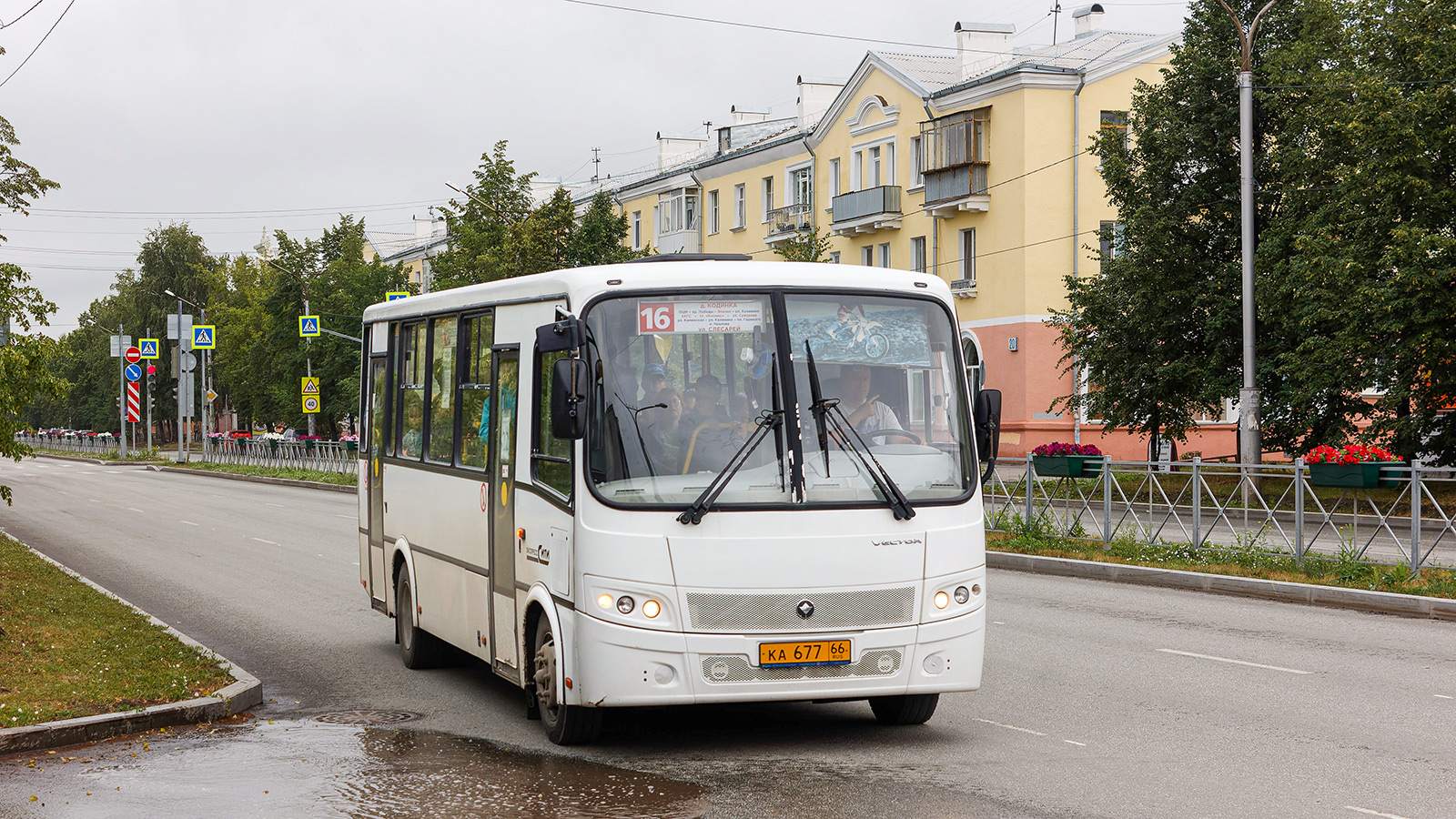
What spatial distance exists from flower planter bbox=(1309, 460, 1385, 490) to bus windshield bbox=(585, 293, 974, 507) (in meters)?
10.2

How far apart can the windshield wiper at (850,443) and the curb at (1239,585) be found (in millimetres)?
8417

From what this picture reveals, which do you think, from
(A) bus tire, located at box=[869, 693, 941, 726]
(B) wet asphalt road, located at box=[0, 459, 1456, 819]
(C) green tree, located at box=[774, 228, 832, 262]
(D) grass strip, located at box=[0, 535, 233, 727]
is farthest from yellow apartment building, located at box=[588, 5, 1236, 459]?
(A) bus tire, located at box=[869, 693, 941, 726]

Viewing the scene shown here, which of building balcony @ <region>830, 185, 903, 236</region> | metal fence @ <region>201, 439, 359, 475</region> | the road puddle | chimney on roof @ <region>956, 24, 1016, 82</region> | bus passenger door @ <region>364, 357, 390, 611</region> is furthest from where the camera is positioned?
chimney on roof @ <region>956, 24, 1016, 82</region>

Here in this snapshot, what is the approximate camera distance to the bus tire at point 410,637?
10945mm

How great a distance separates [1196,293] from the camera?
98.7 ft

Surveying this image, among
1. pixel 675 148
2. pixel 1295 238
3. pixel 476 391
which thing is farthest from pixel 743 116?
pixel 476 391

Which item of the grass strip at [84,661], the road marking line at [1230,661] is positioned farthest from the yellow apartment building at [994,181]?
the grass strip at [84,661]

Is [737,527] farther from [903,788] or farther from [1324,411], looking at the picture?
[1324,411]

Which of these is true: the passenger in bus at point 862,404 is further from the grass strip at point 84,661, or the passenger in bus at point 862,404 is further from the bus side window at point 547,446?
the grass strip at point 84,661

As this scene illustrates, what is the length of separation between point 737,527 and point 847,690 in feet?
3.28

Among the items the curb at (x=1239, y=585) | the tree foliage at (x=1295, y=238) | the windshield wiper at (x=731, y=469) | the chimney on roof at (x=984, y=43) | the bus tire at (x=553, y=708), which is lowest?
the curb at (x=1239, y=585)

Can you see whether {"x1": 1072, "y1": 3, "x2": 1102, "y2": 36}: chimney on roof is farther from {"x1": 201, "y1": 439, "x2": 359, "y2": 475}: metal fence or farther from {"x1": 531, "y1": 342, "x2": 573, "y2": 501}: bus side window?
{"x1": 531, "y1": 342, "x2": 573, "y2": 501}: bus side window

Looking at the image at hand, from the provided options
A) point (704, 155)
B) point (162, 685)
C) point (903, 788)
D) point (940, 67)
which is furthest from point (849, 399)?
point (704, 155)

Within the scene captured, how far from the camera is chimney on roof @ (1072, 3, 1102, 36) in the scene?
167 ft
